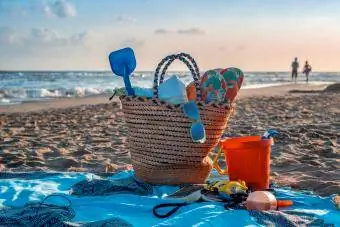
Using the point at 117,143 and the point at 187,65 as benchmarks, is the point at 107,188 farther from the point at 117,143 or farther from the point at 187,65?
the point at 117,143

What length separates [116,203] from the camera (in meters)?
2.99

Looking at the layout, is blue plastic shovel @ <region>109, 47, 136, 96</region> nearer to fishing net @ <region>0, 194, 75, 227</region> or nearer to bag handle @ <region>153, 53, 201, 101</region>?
bag handle @ <region>153, 53, 201, 101</region>

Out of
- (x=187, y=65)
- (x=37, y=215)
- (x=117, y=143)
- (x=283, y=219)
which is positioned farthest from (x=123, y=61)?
(x=117, y=143)

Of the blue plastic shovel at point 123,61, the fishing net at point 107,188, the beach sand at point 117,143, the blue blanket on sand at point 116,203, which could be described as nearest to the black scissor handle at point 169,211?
the blue blanket on sand at point 116,203

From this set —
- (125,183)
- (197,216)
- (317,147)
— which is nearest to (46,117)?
(317,147)

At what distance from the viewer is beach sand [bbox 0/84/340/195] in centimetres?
443

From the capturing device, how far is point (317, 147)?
5.43 m

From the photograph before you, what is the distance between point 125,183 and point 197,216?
2.99 feet

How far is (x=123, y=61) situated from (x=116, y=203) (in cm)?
99

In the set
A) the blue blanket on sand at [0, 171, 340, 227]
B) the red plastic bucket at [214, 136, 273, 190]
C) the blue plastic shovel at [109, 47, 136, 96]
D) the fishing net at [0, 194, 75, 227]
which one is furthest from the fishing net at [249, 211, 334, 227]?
the blue plastic shovel at [109, 47, 136, 96]

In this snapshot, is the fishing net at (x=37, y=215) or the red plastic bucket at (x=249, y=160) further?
the red plastic bucket at (x=249, y=160)

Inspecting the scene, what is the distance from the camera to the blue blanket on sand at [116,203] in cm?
265

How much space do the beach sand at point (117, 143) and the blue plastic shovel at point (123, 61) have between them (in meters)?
1.28

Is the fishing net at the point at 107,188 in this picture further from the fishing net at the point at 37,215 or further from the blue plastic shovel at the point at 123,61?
the blue plastic shovel at the point at 123,61
